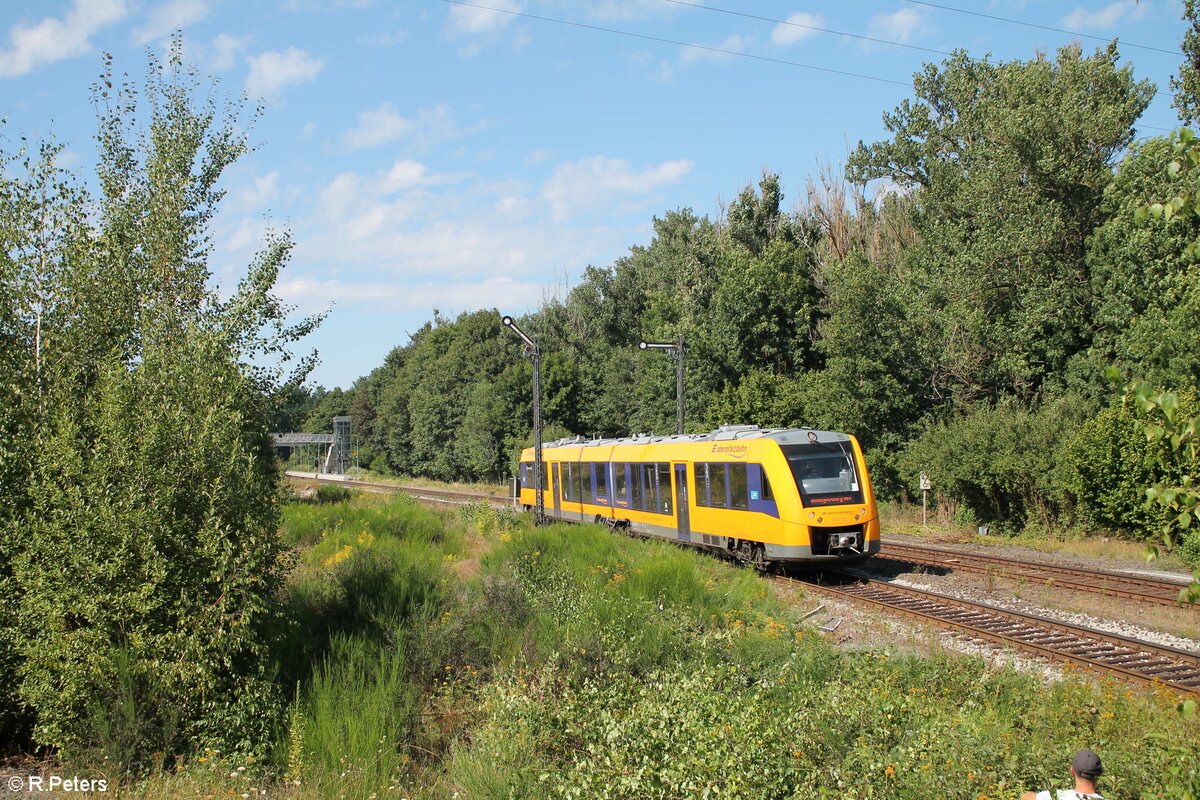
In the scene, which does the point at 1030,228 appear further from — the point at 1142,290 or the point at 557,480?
the point at 557,480

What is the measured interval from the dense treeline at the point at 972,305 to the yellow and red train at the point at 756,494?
19.8 ft

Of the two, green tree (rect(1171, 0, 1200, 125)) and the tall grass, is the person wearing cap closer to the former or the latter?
the tall grass

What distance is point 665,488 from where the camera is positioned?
20.1 metres

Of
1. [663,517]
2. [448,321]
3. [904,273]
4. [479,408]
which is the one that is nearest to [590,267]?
[479,408]

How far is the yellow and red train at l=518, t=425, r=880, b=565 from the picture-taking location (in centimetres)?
1543

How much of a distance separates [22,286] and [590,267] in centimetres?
5937

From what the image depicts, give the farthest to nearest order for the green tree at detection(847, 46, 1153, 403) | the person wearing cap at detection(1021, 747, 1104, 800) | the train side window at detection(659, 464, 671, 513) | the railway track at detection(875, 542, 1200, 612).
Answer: the green tree at detection(847, 46, 1153, 403)
the train side window at detection(659, 464, 671, 513)
the railway track at detection(875, 542, 1200, 612)
the person wearing cap at detection(1021, 747, 1104, 800)

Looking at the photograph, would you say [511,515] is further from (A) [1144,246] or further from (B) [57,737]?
(A) [1144,246]

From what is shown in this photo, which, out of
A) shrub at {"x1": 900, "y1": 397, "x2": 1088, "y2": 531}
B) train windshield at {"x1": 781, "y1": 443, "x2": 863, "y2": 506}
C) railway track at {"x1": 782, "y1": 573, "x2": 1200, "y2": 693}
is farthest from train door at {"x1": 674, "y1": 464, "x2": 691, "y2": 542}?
shrub at {"x1": 900, "y1": 397, "x2": 1088, "y2": 531}

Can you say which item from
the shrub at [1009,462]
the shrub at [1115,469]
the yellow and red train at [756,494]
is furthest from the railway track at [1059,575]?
the shrub at [1009,462]

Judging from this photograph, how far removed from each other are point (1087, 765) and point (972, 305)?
26.8 metres

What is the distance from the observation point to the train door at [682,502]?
750 inches

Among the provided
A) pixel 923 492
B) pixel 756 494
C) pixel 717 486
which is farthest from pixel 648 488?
pixel 923 492

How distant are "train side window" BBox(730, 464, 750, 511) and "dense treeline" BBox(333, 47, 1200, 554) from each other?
7468 mm
